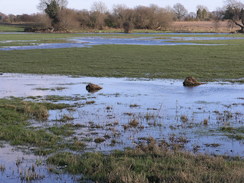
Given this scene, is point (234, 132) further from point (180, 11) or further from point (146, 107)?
point (180, 11)

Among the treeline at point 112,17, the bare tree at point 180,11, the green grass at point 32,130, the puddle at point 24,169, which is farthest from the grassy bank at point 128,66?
the bare tree at point 180,11

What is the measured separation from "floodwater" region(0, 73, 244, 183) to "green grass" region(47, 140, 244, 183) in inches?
21.0

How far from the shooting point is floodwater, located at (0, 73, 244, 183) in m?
9.94

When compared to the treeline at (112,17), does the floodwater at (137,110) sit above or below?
below

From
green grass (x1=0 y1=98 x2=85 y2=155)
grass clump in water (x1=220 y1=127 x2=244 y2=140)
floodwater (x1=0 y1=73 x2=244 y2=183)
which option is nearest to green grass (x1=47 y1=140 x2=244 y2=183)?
floodwater (x1=0 y1=73 x2=244 y2=183)

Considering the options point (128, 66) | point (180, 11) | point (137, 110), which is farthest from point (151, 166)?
point (180, 11)

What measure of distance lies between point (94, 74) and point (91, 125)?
13.3m

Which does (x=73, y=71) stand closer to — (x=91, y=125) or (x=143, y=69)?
(x=143, y=69)

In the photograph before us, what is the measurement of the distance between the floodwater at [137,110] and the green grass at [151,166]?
0.53 meters

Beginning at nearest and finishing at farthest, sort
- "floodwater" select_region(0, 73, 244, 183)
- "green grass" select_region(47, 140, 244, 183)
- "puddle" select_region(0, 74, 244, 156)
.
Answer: "green grass" select_region(47, 140, 244, 183)
"floodwater" select_region(0, 73, 244, 183)
"puddle" select_region(0, 74, 244, 156)

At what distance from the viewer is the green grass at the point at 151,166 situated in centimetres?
730

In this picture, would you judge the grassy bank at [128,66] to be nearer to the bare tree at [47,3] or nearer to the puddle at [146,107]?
the puddle at [146,107]

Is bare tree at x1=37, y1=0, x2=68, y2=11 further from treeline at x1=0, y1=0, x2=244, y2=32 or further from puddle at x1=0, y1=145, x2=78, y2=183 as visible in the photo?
puddle at x1=0, y1=145, x2=78, y2=183

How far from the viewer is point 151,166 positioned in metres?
8.06
